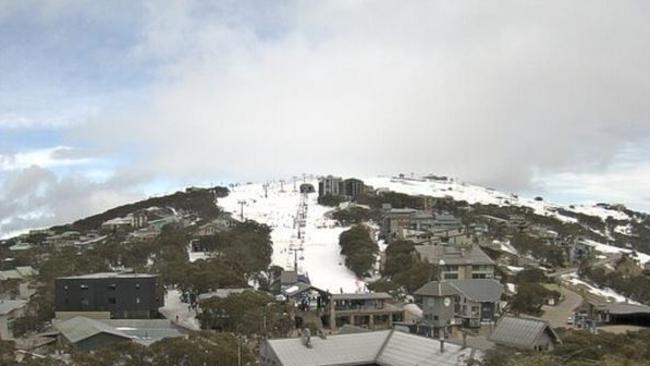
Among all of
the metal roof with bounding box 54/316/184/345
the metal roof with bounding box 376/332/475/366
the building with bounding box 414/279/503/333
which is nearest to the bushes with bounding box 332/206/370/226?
the building with bounding box 414/279/503/333

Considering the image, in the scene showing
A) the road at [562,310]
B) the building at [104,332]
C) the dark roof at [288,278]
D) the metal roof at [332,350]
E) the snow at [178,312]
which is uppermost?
the metal roof at [332,350]

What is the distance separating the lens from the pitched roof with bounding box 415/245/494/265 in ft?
187

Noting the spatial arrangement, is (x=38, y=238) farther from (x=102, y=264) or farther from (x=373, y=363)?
(x=373, y=363)

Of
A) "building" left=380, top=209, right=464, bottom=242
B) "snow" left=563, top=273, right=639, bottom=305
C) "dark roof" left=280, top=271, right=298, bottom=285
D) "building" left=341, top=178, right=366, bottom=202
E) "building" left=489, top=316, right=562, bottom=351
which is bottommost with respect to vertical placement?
"snow" left=563, top=273, right=639, bottom=305

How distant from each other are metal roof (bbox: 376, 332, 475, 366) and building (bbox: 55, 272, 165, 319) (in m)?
22.1

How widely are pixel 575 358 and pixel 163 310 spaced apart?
29.1m

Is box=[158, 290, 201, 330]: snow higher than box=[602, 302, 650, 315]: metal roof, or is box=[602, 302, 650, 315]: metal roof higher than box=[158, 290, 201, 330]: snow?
box=[602, 302, 650, 315]: metal roof

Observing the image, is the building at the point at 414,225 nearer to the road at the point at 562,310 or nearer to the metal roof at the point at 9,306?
the road at the point at 562,310

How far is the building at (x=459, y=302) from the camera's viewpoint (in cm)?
3950

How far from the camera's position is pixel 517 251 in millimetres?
74688

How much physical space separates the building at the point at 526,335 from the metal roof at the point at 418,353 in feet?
8.76

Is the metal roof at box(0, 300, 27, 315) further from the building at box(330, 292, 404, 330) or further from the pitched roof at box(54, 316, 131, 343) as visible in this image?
the building at box(330, 292, 404, 330)

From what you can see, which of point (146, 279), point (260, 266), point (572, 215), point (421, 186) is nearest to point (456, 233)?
point (260, 266)

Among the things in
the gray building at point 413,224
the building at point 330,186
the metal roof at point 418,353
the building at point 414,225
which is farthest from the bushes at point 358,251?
the building at point 330,186
